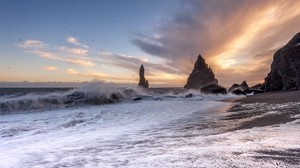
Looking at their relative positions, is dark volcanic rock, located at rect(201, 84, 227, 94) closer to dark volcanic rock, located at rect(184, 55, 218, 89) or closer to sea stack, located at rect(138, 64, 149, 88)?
dark volcanic rock, located at rect(184, 55, 218, 89)

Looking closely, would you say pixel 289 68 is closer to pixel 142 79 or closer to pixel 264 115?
pixel 264 115

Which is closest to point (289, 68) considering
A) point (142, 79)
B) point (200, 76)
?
point (200, 76)

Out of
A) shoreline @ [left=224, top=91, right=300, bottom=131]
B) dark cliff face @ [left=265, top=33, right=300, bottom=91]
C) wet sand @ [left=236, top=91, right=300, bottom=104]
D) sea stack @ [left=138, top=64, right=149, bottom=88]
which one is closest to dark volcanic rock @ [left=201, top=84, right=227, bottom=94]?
dark cliff face @ [left=265, top=33, right=300, bottom=91]

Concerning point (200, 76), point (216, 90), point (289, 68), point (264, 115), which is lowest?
point (264, 115)

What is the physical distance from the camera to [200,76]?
11344cm

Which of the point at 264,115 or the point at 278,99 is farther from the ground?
the point at 278,99

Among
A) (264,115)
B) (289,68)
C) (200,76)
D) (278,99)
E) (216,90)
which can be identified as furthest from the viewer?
(200,76)

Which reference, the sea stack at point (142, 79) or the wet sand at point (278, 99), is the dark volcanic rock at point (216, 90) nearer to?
the wet sand at point (278, 99)

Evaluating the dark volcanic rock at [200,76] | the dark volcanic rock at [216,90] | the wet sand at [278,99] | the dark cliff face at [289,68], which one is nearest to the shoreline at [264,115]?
the wet sand at [278,99]

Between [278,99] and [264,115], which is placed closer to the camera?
[264,115]

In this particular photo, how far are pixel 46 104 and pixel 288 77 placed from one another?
34.0 metres

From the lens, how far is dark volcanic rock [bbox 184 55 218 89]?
112875 mm

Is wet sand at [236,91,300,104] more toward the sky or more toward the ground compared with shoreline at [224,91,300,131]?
more toward the sky

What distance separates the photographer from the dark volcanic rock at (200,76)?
112875mm
